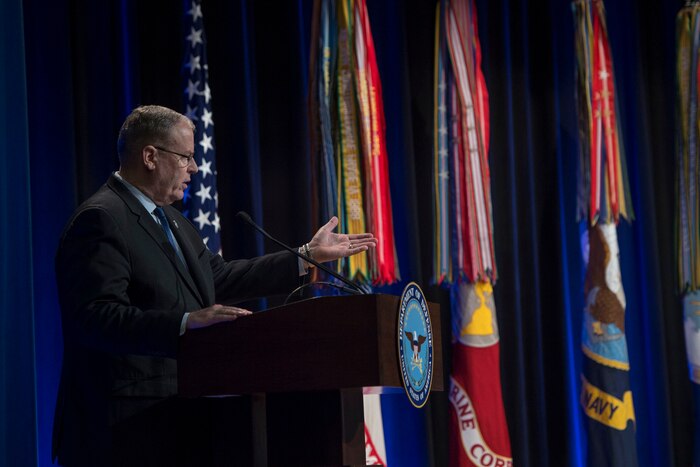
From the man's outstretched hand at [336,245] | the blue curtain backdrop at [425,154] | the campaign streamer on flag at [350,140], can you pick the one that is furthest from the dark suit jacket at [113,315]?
the campaign streamer on flag at [350,140]

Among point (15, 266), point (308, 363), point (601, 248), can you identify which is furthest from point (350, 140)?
point (308, 363)

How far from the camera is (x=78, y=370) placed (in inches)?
86.4

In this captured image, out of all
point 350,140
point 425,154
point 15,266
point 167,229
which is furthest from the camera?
point 425,154

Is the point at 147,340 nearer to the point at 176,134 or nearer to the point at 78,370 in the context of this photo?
the point at 78,370

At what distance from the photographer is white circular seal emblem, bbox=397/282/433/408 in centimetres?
193

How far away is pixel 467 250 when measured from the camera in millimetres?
4191

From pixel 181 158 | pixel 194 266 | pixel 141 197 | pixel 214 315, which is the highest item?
pixel 181 158

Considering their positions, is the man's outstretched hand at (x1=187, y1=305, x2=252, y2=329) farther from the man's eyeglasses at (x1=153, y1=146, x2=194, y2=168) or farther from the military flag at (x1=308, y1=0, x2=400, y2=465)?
the military flag at (x1=308, y1=0, x2=400, y2=465)

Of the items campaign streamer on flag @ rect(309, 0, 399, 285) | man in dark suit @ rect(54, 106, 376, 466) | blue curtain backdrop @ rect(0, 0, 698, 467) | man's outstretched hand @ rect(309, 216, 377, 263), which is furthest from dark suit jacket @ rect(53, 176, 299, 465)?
campaign streamer on flag @ rect(309, 0, 399, 285)

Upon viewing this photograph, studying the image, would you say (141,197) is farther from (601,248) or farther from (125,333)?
(601,248)

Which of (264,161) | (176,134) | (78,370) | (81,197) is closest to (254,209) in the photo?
(264,161)

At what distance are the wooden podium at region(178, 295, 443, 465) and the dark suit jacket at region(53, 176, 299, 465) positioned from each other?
10 centimetres

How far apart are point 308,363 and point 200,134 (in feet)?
6.93

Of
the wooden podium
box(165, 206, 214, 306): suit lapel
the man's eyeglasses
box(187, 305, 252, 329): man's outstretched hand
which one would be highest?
the man's eyeglasses
